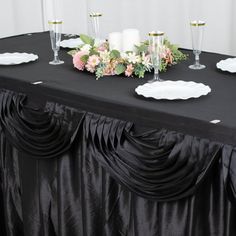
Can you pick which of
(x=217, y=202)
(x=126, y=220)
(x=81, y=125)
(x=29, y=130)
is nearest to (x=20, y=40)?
(x=29, y=130)

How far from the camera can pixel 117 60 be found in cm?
190

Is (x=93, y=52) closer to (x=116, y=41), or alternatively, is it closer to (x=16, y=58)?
(x=116, y=41)

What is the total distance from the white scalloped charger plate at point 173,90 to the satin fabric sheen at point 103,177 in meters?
0.12

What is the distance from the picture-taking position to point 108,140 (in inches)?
64.9

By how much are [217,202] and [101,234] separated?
1.62 ft

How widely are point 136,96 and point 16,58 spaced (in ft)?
2.41

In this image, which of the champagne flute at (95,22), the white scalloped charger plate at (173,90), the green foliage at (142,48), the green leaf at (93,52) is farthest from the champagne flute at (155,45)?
the champagne flute at (95,22)

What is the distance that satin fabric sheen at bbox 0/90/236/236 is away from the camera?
145cm

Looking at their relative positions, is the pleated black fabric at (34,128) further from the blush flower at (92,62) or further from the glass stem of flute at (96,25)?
the glass stem of flute at (96,25)

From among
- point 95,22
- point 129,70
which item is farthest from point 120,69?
point 95,22

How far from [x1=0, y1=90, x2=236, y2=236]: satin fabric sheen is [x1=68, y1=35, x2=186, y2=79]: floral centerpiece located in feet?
0.72

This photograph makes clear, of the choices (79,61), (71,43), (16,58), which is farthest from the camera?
(71,43)

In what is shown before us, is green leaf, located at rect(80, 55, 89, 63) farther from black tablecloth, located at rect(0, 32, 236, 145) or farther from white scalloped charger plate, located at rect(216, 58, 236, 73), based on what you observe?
white scalloped charger plate, located at rect(216, 58, 236, 73)

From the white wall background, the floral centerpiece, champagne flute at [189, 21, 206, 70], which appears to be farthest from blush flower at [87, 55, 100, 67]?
the white wall background
